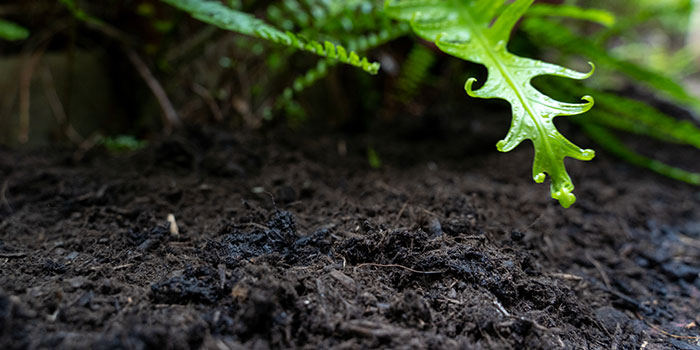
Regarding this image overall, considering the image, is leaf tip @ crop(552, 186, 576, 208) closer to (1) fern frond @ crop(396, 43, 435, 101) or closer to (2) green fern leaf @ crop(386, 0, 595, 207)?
(2) green fern leaf @ crop(386, 0, 595, 207)

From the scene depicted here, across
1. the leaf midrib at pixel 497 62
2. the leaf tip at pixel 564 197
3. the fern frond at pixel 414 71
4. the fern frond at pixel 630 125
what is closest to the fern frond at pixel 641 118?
the fern frond at pixel 630 125

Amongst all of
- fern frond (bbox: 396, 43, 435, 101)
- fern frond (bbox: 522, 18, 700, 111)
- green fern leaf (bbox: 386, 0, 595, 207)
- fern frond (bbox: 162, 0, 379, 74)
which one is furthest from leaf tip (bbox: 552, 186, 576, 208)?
fern frond (bbox: 396, 43, 435, 101)

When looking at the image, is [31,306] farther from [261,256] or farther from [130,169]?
[130,169]

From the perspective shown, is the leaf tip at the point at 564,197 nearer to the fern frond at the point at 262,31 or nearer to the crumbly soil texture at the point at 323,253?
the crumbly soil texture at the point at 323,253

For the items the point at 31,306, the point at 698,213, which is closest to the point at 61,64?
the point at 31,306

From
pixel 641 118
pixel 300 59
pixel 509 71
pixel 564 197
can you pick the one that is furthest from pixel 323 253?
pixel 641 118

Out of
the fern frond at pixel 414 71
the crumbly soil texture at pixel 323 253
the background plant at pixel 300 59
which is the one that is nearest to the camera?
the crumbly soil texture at pixel 323 253
